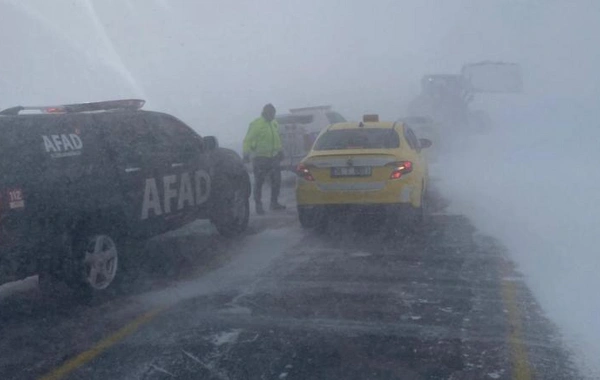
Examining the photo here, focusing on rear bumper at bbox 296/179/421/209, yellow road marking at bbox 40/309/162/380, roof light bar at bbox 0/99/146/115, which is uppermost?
roof light bar at bbox 0/99/146/115

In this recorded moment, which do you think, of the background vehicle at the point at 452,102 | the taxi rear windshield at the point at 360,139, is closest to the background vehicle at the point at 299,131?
the taxi rear windshield at the point at 360,139

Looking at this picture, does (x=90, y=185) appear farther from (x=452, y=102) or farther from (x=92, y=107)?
(x=452, y=102)

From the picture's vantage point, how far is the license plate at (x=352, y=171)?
38.9 ft

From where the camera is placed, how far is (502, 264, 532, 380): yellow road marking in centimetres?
625

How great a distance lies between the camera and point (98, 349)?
6.96 m

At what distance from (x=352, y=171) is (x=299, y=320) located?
450 cm

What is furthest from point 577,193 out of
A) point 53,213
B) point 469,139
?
point 469,139

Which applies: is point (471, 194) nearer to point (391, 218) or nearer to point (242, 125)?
point (391, 218)

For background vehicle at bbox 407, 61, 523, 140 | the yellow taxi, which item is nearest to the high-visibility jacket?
the yellow taxi

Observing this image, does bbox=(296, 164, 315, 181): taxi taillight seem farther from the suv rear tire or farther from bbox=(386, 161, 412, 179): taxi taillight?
the suv rear tire

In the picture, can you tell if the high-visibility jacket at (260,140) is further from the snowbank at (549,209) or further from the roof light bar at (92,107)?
the roof light bar at (92,107)

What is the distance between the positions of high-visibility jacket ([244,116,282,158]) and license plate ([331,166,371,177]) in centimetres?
270

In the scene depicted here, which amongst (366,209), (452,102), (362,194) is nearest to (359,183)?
(362,194)

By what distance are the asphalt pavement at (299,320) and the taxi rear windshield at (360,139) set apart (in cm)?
171
